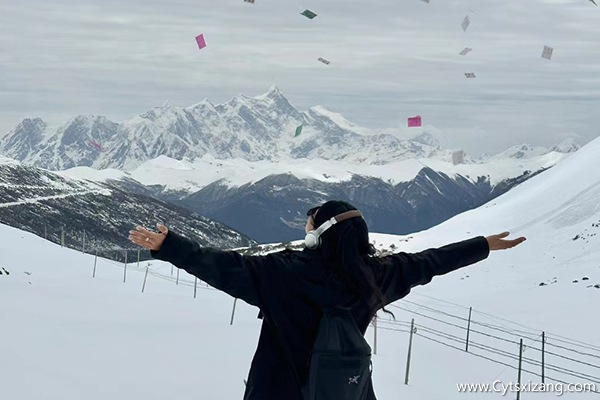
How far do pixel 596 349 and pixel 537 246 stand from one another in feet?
156

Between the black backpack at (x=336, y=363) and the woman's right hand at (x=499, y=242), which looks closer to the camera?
the black backpack at (x=336, y=363)

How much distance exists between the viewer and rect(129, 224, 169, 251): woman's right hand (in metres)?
5.51

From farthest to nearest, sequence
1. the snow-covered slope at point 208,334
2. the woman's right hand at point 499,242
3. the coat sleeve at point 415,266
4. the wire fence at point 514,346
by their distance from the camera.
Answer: the wire fence at point 514,346 < the snow-covered slope at point 208,334 < the woman's right hand at point 499,242 < the coat sleeve at point 415,266

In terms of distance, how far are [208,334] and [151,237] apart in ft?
50.1

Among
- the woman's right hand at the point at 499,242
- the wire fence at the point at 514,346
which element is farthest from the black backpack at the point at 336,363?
the wire fence at the point at 514,346

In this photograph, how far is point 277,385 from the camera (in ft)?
18.7

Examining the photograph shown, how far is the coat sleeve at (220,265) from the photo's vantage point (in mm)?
5539

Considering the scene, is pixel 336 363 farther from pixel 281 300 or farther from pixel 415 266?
pixel 415 266

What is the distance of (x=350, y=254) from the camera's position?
5.79m

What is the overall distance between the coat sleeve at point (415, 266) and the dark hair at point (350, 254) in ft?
0.43

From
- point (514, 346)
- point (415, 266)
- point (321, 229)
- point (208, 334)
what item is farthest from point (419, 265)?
point (514, 346)

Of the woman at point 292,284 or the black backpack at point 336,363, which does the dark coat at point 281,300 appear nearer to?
the woman at point 292,284

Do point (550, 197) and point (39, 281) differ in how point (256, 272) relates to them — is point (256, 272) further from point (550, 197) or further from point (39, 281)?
point (550, 197)

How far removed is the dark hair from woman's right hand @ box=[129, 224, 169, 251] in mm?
1035
